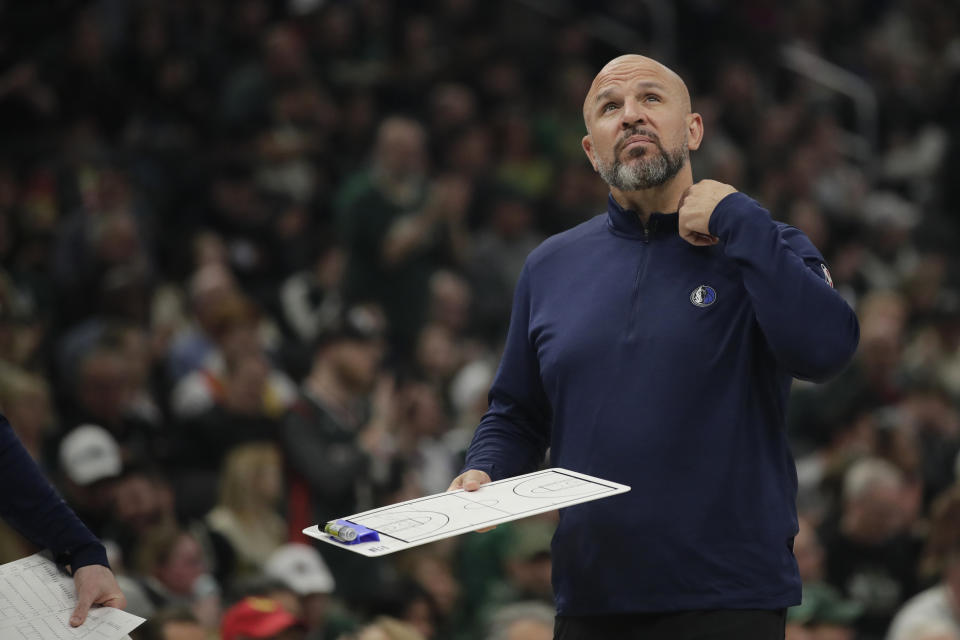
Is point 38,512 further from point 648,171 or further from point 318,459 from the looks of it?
point 318,459

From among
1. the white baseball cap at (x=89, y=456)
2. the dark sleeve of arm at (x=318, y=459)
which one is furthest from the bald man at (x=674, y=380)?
the dark sleeve of arm at (x=318, y=459)

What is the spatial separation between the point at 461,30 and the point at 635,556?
330 inches

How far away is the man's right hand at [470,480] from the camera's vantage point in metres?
2.83

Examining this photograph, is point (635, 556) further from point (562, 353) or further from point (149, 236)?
point (149, 236)

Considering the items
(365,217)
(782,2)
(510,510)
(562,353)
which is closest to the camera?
(510,510)

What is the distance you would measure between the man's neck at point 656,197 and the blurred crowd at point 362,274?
197 centimetres

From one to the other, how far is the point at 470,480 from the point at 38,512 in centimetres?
90

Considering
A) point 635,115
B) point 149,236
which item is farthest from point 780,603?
point 149,236

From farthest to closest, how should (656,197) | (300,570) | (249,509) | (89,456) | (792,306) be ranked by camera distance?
(249,509) → (89,456) → (300,570) → (656,197) → (792,306)

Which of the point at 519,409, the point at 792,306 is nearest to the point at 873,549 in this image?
the point at 519,409

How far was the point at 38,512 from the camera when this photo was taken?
2.84 metres

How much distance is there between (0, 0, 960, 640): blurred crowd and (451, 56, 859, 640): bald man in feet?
5.87

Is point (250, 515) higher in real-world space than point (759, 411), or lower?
lower

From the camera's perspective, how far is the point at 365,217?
24.2 feet
